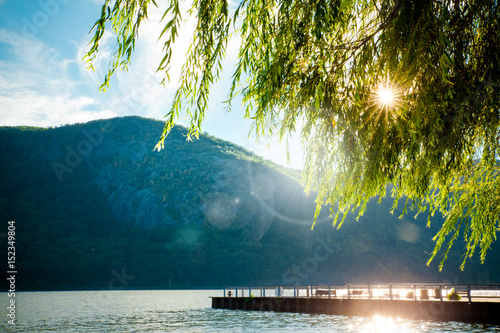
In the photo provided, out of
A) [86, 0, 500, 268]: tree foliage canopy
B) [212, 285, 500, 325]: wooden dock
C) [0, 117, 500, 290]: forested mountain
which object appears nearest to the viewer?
[86, 0, 500, 268]: tree foliage canopy

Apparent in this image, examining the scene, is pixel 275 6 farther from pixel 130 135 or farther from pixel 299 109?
pixel 130 135

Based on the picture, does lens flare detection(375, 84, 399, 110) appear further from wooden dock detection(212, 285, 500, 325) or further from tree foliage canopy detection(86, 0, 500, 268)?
wooden dock detection(212, 285, 500, 325)

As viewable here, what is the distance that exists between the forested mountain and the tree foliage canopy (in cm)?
12663

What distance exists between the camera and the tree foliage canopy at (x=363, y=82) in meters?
5.61

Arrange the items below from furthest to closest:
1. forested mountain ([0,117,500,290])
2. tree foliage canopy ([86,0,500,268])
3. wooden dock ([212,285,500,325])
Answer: forested mountain ([0,117,500,290]), wooden dock ([212,285,500,325]), tree foliage canopy ([86,0,500,268])

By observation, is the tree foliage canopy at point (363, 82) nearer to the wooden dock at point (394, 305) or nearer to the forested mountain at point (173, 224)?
the wooden dock at point (394, 305)

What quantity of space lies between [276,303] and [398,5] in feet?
114

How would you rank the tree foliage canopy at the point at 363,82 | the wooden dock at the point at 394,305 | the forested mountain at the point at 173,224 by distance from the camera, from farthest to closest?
the forested mountain at the point at 173,224
the wooden dock at the point at 394,305
the tree foliage canopy at the point at 363,82

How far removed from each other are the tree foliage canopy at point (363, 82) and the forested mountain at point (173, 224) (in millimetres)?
126629

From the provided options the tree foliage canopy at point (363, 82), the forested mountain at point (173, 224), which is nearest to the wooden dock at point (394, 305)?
the tree foliage canopy at point (363, 82)

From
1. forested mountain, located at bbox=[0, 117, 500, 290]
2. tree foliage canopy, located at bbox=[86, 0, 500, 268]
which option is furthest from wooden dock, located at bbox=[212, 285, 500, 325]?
forested mountain, located at bbox=[0, 117, 500, 290]

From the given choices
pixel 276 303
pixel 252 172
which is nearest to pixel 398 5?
pixel 276 303

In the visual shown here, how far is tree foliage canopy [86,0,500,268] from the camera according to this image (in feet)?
18.4

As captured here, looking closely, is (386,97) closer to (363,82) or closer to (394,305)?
A: (363,82)
